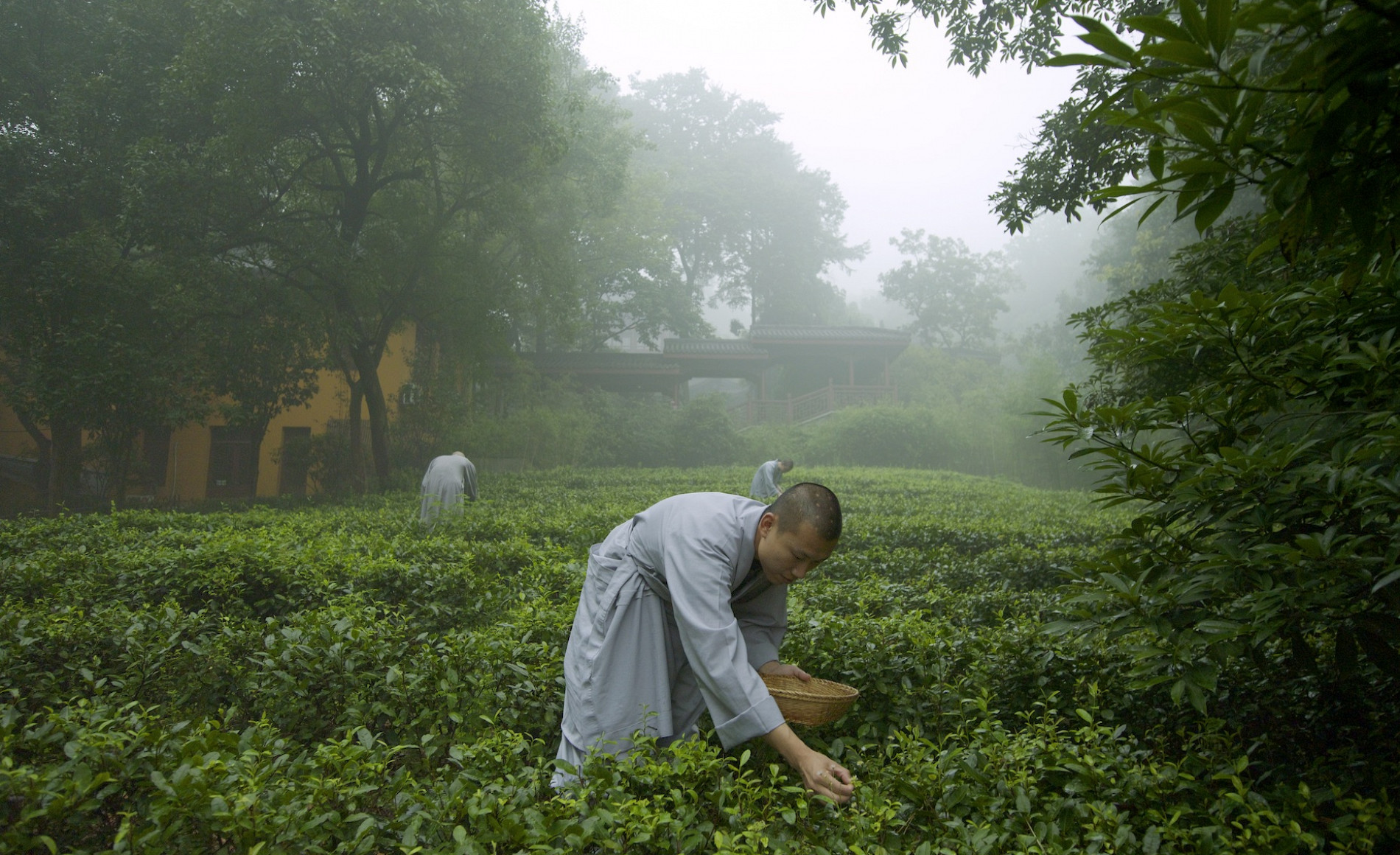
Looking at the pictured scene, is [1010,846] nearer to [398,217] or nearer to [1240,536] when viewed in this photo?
[1240,536]

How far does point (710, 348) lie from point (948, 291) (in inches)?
541

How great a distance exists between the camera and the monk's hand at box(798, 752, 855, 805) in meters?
1.94

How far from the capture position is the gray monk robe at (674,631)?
2.22m

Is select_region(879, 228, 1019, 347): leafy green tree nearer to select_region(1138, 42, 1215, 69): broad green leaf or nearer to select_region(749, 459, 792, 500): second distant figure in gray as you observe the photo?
select_region(749, 459, 792, 500): second distant figure in gray

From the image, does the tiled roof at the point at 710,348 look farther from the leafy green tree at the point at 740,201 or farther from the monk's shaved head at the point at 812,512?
the monk's shaved head at the point at 812,512

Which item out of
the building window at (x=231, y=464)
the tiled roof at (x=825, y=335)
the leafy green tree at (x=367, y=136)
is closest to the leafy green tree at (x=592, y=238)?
the leafy green tree at (x=367, y=136)

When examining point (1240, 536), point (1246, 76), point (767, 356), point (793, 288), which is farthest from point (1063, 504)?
point (793, 288)

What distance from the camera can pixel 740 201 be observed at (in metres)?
36.8

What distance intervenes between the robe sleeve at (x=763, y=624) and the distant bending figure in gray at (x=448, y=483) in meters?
6.40

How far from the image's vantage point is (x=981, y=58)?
698 cm

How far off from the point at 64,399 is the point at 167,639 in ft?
27.3

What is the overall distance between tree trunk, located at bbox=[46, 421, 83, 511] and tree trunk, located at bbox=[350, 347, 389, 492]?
3919 millimetres

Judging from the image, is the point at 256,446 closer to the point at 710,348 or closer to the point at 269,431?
the point at 269,431

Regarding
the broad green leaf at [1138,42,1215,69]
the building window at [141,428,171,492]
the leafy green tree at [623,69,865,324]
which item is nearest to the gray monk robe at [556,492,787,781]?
the broad green leaf at [1138,42,1215,69]
